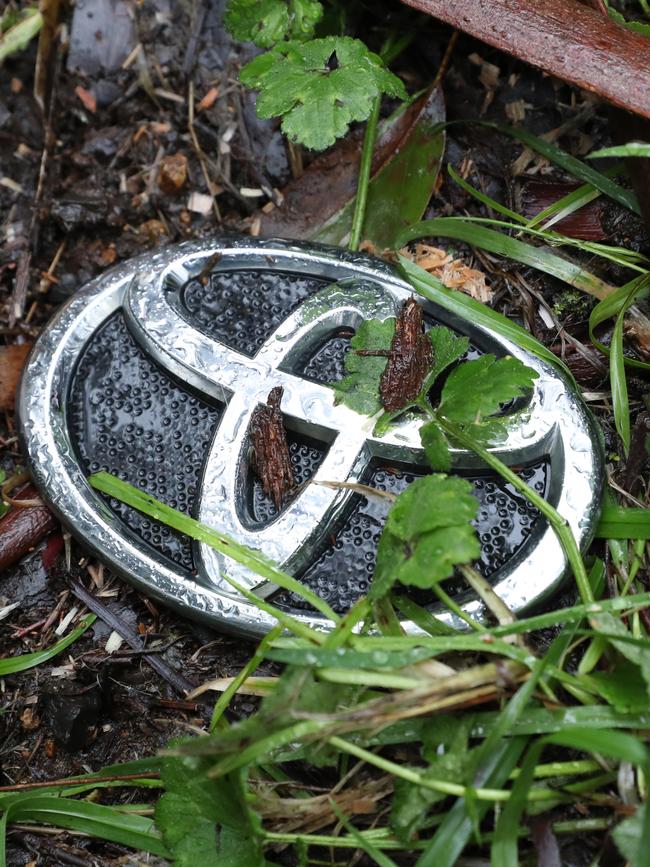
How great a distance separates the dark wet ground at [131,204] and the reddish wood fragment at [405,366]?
36 centimetres

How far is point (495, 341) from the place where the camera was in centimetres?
192

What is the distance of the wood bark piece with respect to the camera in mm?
1729

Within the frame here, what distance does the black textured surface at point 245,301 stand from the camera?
2.05 m

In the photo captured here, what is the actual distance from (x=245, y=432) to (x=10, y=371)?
2.39ft

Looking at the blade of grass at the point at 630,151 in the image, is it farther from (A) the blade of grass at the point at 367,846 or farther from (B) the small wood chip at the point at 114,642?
(B) the small wood chip at the point at 114,642

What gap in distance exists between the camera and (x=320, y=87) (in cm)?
192

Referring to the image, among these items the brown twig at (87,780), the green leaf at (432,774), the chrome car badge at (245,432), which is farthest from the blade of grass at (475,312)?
the brown twig at (87,780)

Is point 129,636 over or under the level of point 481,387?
under

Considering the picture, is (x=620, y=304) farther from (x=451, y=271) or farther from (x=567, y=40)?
(x=567, y=40)

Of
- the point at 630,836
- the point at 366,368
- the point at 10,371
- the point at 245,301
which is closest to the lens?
the point at 630,836

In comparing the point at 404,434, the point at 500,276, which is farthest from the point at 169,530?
the point at 500,276

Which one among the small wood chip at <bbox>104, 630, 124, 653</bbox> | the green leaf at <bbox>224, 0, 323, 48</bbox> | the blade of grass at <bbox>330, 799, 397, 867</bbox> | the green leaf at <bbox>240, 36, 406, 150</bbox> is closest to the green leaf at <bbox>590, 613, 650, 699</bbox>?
the blade of grass at <bbox>330, 799, 397, 867</bbox>

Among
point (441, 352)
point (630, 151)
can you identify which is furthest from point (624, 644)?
point (630, 151)

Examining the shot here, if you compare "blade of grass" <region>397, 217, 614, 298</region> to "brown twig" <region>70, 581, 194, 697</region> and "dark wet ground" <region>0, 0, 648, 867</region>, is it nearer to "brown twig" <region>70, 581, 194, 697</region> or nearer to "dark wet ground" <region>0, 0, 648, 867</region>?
"dark wet ground" <region>0, 0, 648, 867</region>
